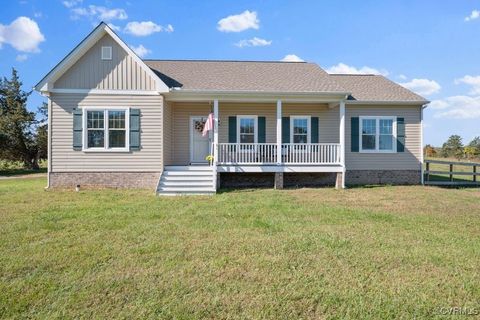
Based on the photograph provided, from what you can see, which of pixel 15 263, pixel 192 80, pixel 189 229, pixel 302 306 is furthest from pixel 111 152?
pixel 302 306

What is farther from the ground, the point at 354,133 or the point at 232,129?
the point at 232,129

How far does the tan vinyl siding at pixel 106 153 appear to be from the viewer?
38.2ft

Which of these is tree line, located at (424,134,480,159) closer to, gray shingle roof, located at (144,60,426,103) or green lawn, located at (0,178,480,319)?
gray shingle roof, located at (144,60,426,103)

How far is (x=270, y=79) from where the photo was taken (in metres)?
13.8

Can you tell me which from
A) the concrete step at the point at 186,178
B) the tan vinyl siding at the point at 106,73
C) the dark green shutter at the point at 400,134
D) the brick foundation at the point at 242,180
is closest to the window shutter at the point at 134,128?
the tan vinyl siding at the point at 106,73

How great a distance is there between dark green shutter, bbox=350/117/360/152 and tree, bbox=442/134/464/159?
82.2ft

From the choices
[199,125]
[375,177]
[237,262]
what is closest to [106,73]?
[199,125]

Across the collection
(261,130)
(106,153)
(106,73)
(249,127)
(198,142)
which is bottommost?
(106,153)

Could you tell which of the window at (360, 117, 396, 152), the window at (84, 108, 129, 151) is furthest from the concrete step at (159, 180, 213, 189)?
the window at (360, 117, 396, 152)

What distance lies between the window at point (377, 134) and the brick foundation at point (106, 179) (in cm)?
853

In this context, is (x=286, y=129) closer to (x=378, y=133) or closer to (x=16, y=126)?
(x=378, y=133)

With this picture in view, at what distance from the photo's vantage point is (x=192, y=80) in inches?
520

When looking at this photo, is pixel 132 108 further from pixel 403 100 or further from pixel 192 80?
pixel 403 100
